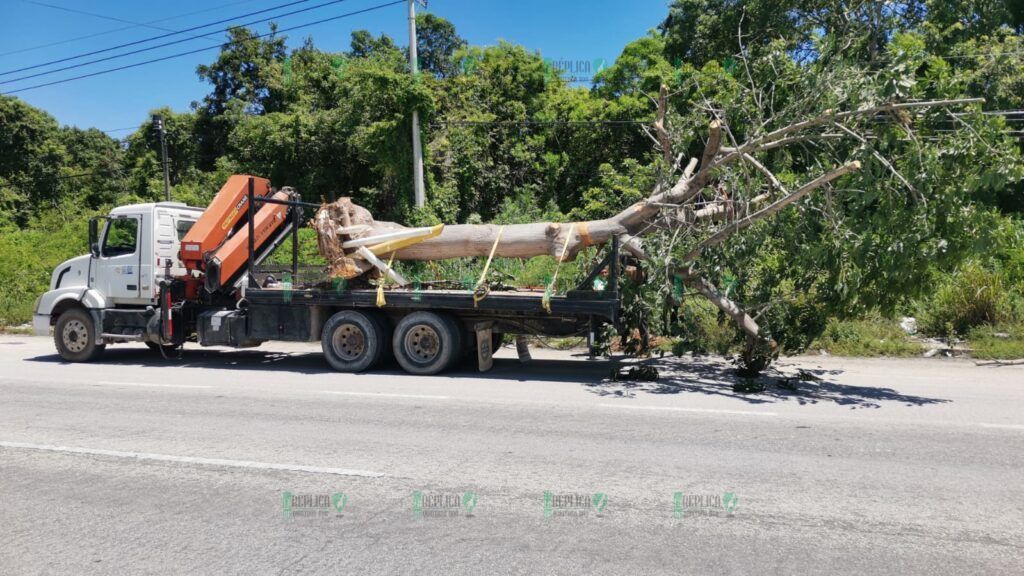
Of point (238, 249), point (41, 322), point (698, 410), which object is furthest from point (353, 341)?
point (41, 322)

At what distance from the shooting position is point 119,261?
12.7 metres

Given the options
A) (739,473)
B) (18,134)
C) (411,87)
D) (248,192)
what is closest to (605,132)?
(411,87)

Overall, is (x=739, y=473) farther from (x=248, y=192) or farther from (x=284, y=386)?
(x=248, y=192)

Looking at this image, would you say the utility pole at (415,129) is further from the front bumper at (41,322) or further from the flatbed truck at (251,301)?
the front bumper at (41,322)

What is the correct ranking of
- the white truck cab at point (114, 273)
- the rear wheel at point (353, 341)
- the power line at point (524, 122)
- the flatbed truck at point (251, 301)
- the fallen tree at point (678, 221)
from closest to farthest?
the fallen tree at point (678, 221), the flatbed truck at point (251, 301), the rear wheel at point (353, 341), the white truck cab at point (114, 273), the power line at point (524, 122)

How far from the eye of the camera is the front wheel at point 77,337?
12922mm

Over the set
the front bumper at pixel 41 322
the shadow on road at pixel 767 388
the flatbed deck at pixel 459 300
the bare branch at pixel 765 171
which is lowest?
the shadow on road at pixel 767 388

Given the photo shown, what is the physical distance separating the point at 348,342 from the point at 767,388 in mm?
6111

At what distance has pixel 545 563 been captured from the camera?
4.34 metres

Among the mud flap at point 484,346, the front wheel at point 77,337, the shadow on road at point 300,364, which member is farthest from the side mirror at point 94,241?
the mud flap at point 484,346

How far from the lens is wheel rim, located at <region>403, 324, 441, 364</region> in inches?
439

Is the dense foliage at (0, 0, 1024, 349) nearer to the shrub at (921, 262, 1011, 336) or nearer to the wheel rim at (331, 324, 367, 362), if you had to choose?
the shrub at (921, 262, 1011, 336)

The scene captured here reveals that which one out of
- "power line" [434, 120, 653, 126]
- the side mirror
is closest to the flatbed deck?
the side mirror

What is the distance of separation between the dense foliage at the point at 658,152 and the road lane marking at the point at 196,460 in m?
5.38
